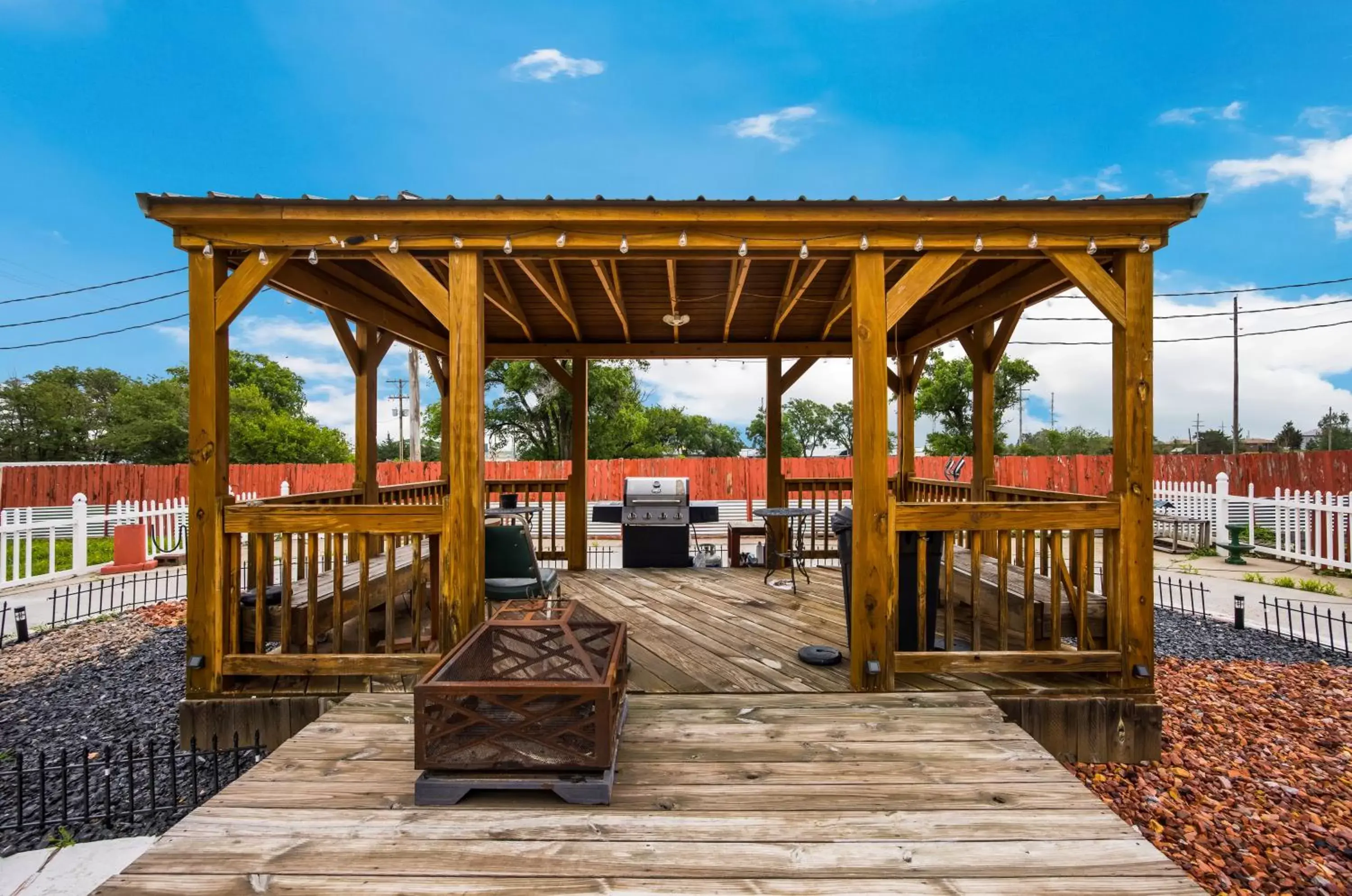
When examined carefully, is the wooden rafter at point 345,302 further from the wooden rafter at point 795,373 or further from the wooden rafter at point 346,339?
the wooden rafter at point 795,373

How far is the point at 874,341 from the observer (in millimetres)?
3117

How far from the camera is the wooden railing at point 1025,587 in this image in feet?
10.3

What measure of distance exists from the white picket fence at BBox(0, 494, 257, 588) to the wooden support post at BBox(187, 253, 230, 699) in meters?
3.67

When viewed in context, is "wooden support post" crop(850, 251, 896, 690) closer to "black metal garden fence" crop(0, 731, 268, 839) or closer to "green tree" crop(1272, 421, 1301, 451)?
"black metal garden fence" crop(0, 731, 268, 839)

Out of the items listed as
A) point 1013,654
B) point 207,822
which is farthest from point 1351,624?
point 207,822

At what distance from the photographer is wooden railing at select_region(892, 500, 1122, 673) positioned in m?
3.13

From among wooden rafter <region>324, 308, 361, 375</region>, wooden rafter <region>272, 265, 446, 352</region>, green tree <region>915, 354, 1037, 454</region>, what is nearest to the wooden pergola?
wooden rafter <region>272, 265, 446, 352</region>

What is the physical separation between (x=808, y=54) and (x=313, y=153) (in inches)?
1707

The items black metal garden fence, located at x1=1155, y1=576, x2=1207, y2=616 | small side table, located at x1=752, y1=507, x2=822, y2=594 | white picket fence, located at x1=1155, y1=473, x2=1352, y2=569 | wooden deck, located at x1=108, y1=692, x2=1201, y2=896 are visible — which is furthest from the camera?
white picket fence, located at x1=1155, y1=473, x2=1352, y2=569

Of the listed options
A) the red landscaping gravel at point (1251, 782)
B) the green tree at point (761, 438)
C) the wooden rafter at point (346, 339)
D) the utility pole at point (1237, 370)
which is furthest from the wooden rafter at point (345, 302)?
the green tree at point (761, 438)

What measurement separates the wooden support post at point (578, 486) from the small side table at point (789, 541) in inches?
70.2

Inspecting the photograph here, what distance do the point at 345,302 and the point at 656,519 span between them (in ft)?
11.3

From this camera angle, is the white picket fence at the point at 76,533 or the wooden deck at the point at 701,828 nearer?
the wooden deck at the point at 701,828

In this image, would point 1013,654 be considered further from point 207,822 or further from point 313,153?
point 313,153
